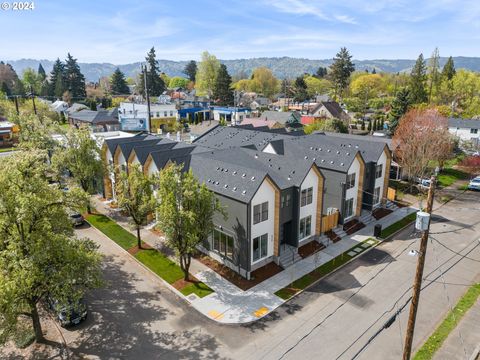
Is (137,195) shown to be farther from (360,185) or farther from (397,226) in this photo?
(397,226)

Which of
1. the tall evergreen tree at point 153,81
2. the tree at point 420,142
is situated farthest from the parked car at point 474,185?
the tall evergreen tree at point 153,81

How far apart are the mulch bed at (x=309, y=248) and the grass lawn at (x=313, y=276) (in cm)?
196

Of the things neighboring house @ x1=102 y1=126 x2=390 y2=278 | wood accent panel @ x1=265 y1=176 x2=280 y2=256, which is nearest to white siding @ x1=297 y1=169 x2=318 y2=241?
neighboring house @ x1=102 y1=126 x2=390 y2=278

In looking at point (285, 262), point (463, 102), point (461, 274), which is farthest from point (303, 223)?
point (463, 102)

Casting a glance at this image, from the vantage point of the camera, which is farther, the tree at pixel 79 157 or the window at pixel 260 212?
the tree at pixel 79 157

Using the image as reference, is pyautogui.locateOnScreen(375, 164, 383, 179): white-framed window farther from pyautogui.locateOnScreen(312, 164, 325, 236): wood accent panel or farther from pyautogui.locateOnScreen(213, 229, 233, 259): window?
pyautogui.locateOnScreen(213, 229, 233, 259): window

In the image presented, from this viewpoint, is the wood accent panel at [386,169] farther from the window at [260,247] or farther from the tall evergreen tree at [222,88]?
the tall evergreen tree at [222,88]

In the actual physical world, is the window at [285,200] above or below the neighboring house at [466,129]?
below

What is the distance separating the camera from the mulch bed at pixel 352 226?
34.3 metres

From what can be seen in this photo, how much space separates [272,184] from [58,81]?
13389 cm

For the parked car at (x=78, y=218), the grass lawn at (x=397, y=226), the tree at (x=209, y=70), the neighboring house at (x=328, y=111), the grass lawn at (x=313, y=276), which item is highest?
the tree at (x=209, y=70)

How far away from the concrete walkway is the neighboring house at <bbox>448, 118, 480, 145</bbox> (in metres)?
55.7

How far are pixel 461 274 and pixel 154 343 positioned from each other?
24863mm

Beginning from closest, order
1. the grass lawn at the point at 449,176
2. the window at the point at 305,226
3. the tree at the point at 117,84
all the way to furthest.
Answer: the window at the point at 305,226, the grass lawn at the point at 449,176, the tree at the point at 117,84
